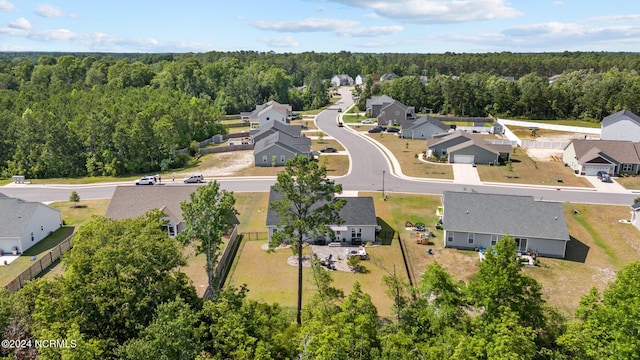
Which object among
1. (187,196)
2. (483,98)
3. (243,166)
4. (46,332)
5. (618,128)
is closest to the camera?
(46,332)

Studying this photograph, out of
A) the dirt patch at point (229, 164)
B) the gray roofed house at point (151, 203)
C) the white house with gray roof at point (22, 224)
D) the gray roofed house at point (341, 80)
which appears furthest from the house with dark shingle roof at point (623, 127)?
the gray roofed house at point (341, 80)

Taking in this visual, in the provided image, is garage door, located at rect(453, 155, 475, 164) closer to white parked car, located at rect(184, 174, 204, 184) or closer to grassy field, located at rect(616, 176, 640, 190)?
grassy field, located at rect(616, 176, 640, 190)

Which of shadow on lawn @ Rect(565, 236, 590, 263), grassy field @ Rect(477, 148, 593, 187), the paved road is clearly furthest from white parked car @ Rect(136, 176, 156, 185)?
shadow on lawn @ Rect(565, 236, 590, 263)

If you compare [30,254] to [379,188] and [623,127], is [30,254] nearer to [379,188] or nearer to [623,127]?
[379,188]

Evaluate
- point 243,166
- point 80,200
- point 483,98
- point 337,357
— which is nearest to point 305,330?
point 337,357

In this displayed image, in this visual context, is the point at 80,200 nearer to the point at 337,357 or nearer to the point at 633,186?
the point at 337,357

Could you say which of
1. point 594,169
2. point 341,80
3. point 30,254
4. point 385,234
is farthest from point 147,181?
point 341,80
